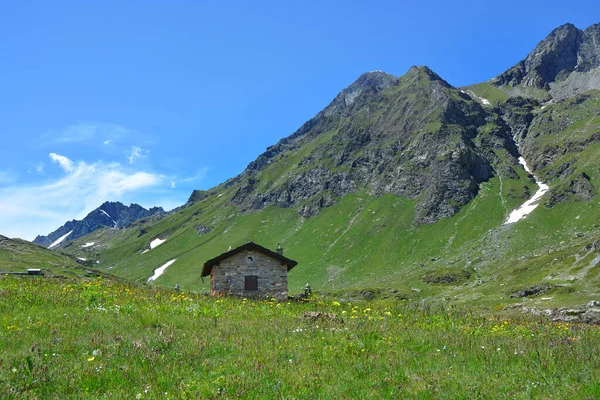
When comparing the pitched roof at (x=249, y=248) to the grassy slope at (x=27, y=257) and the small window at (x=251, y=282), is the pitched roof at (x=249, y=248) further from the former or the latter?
the grassy slope at (x=27, y=257)

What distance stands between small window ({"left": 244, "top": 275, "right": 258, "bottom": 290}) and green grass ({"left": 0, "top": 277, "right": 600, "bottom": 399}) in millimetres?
22760

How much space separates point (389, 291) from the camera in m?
98.2

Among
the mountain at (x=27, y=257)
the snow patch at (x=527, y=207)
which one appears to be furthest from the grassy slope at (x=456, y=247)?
the mountain at (x=27, y=257)

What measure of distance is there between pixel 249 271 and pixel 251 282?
95 cm

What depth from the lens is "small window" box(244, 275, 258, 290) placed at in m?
34.9

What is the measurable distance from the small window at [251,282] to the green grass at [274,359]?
2276 cm

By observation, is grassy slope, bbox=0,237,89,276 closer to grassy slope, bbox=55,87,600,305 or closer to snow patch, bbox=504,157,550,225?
grassy slope, bbox=55,87,600,305

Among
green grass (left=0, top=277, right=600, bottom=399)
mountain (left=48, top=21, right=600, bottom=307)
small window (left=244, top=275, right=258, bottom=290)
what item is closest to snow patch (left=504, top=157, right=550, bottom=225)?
mountain (left=48, top=21, right=600, bottom=307)

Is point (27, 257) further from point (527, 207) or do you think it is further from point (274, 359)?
point (527, 207)

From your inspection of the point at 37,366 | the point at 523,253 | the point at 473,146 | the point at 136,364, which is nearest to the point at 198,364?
the point at 136,364

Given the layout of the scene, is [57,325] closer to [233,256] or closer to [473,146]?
[233,256]

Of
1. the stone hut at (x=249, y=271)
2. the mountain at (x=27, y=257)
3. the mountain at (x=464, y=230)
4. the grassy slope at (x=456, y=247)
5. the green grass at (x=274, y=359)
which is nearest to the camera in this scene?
the green grass at (x=274, y=359)

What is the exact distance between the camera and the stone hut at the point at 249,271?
35062 mm

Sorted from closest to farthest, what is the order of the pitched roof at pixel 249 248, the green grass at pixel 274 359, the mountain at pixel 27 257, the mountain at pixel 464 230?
the green grass at pixel 274 359 < the pitched roof at pixel 249 248 < the mountain at pixel 464 230 < the mountain at pixel 27 257
